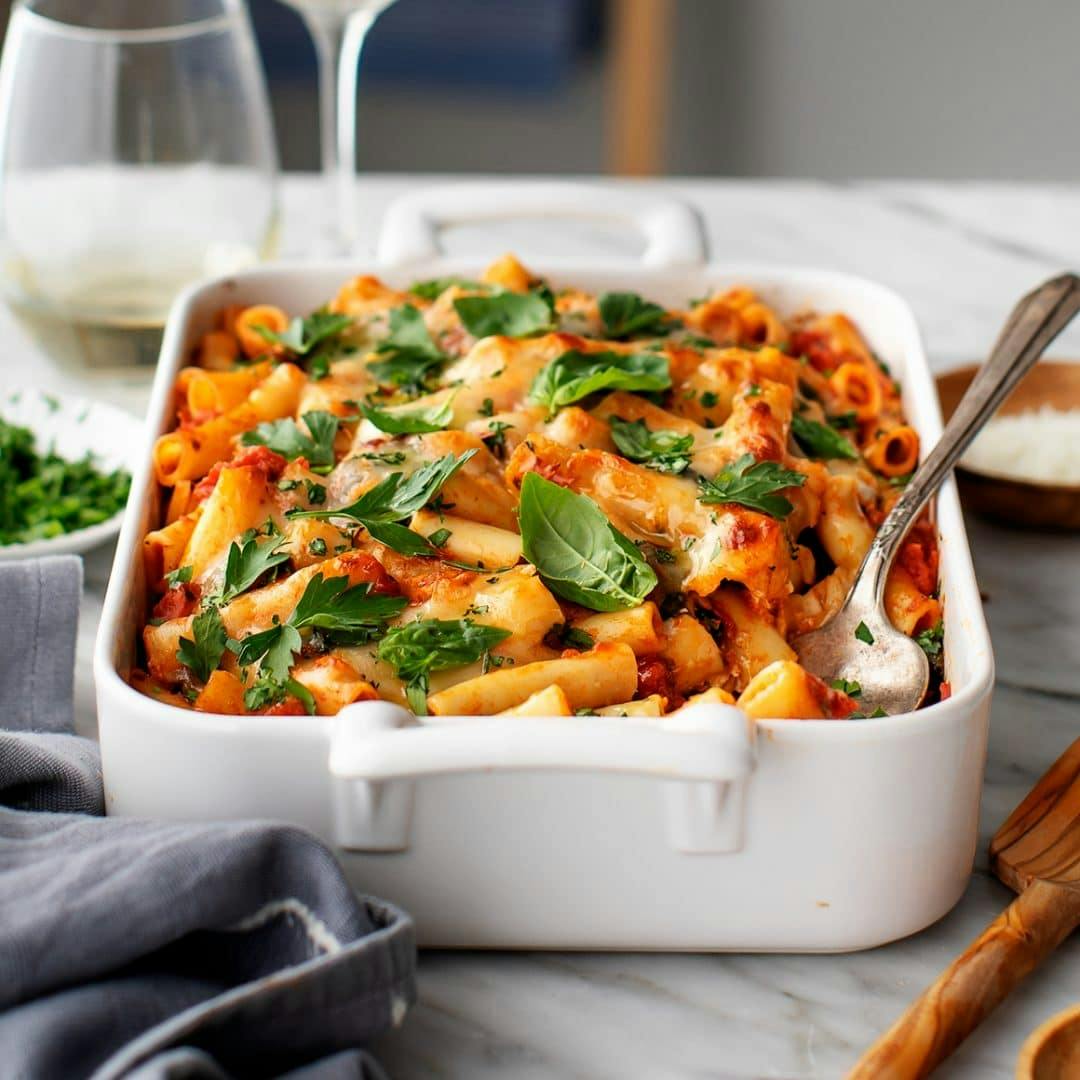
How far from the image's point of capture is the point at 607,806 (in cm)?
125

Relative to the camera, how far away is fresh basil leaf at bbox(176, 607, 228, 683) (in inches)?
56.1

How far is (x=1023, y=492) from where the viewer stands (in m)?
2.01

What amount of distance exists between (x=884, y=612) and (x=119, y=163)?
125 centimetres

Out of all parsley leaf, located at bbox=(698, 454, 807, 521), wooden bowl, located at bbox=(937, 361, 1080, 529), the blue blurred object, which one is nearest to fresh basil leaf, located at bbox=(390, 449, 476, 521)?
parsley leaf, located at bbox=(698, 454, 807, 521)

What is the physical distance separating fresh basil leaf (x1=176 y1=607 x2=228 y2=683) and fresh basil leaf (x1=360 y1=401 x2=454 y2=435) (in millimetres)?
287

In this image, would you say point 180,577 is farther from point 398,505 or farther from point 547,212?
point 547,212

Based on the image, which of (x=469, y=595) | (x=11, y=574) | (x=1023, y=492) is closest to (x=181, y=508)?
(x=11, y=574)

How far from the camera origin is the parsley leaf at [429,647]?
1.37 metres

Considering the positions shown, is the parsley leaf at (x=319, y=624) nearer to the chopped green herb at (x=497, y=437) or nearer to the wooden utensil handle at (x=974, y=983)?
the chopped green herb at (x=497, y=437)

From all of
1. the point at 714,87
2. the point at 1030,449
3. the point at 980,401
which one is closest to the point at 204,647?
the point at 980,401

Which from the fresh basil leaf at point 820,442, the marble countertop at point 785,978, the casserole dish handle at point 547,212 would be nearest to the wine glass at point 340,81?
the casserole dish handle at point 547,212

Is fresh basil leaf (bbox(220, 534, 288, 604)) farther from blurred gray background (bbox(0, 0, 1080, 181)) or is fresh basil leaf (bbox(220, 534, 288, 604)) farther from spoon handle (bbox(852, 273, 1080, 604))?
blurred gray background (bbox(0, 0, 1080, 181))

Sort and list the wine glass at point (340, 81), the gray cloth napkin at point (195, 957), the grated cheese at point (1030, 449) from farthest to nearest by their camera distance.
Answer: the wine glass at point (340, 81) → the grated cheese at point (1030, 449) → the gray cloth napkin at point (195, 957)

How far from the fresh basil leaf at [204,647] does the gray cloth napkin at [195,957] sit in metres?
0.18
